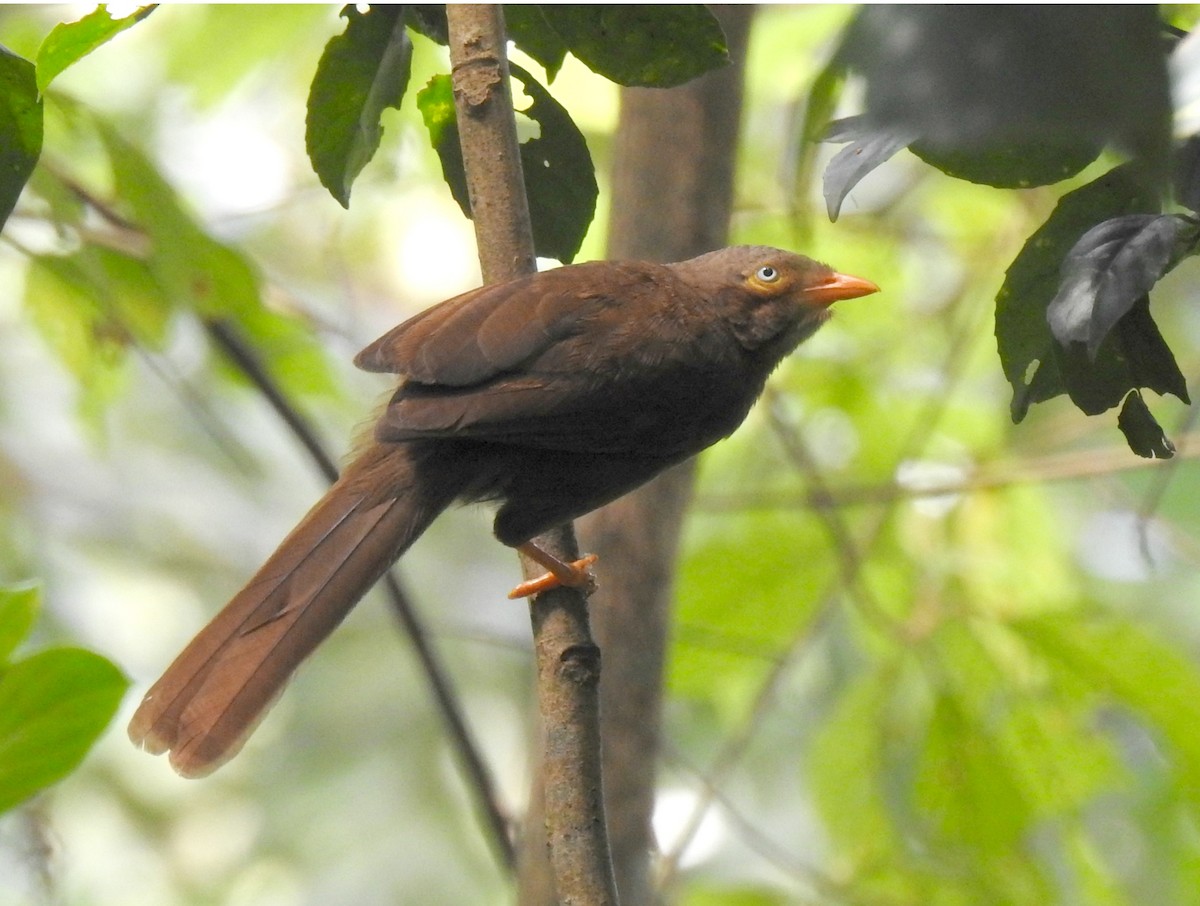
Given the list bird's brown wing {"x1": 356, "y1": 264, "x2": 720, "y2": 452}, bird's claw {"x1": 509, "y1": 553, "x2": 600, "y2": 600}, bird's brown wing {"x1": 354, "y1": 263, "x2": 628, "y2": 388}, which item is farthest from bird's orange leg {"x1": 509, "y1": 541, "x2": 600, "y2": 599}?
bird's brown wing {"x1": 354, "y1": 263, "x2": 628, "y2": 388}

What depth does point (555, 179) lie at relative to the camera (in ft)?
8.43

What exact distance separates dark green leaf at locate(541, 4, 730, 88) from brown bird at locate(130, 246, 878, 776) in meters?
0.52

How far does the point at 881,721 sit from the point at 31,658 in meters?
2.75

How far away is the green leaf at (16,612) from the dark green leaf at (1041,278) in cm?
160

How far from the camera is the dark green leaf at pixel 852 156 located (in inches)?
70.0

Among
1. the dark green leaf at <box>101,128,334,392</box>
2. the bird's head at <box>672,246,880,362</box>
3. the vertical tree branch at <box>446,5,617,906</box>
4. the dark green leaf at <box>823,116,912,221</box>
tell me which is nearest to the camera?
the dark green leaf at <box>823,116,912,221</box>

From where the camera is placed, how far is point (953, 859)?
12.9 ft

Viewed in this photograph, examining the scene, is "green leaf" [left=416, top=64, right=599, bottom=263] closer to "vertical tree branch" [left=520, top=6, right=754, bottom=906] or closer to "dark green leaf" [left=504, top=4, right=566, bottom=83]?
"dark green leaf" [left=504, top=4, right=566, bottom=83]

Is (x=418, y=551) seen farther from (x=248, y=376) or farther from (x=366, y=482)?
(x=366, y=482)

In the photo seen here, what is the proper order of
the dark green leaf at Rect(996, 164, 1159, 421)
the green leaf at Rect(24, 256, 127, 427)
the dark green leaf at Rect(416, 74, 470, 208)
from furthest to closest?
the green leaf at Rect(24, 256, 127, 427) < the dark green leaf at Rect(416, 74, 470, 208) < the dark green leaf at Rect(996, 164, 1159, 421)

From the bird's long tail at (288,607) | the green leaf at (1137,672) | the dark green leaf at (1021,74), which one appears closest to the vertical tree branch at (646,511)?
the bird's long tail at (288,607)

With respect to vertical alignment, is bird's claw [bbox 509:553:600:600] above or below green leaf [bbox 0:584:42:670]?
below

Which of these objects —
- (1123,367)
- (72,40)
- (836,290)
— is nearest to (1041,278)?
(1123,367)

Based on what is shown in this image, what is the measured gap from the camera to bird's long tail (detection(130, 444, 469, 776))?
2553 mm
